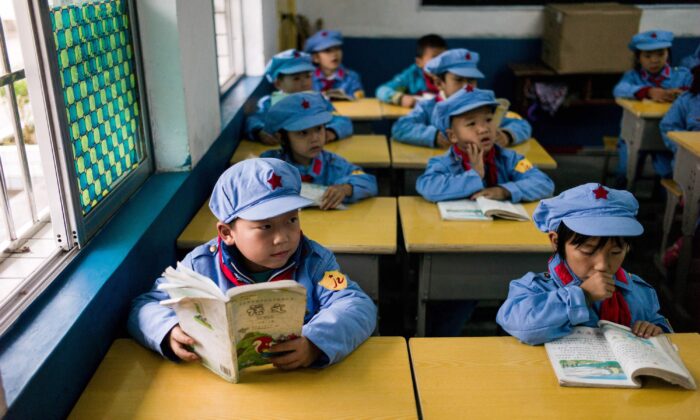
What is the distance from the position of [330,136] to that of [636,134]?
217 centimetres

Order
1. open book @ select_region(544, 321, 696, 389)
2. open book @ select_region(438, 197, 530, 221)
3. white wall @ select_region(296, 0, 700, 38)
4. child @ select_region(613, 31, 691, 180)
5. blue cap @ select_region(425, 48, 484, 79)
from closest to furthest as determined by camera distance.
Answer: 1. open book @ select_region(544, 321, 696, 389)
2. open book @ select_region(438, 197, 530, 221)
3. blue cap @ select_region(425, 48, 484, 79)
4. child @ select_region(613, 31, 691, 180)
5. white wall @ select_region(296, 0, 700, 38)

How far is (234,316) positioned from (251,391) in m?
0.23

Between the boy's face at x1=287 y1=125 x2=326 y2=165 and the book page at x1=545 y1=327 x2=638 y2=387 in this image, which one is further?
the boy's face at x1=287 y1=125 x2=326 y2=165

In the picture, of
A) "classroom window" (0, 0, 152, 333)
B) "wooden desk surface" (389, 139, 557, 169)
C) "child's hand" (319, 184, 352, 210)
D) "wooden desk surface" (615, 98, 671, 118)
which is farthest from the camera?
"wooden desk surface" (615, 98, 671, 118)

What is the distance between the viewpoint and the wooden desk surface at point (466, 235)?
2342mm

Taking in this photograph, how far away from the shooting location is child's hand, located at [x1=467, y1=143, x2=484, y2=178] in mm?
2770

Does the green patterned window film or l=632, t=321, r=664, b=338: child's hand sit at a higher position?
the green patterned window film

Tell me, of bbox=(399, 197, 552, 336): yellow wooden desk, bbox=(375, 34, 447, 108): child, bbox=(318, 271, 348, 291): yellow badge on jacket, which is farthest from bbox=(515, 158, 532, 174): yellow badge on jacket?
bbox=(375, 34, 447, 108): child

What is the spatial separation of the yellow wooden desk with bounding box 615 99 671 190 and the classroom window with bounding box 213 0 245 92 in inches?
107

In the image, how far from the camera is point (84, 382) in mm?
1576

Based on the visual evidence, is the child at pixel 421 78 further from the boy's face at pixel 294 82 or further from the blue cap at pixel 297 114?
the blue cap at pixel 297 114

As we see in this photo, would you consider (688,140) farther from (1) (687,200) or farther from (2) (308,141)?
(2) (308,141)

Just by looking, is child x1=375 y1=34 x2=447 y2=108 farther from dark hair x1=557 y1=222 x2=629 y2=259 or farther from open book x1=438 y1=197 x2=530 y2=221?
dark hair x1=557 y1=222 x2=629 y2=259

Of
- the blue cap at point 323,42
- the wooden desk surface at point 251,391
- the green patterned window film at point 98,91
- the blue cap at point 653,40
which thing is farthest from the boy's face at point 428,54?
the wooden desk surface at point 251,391
